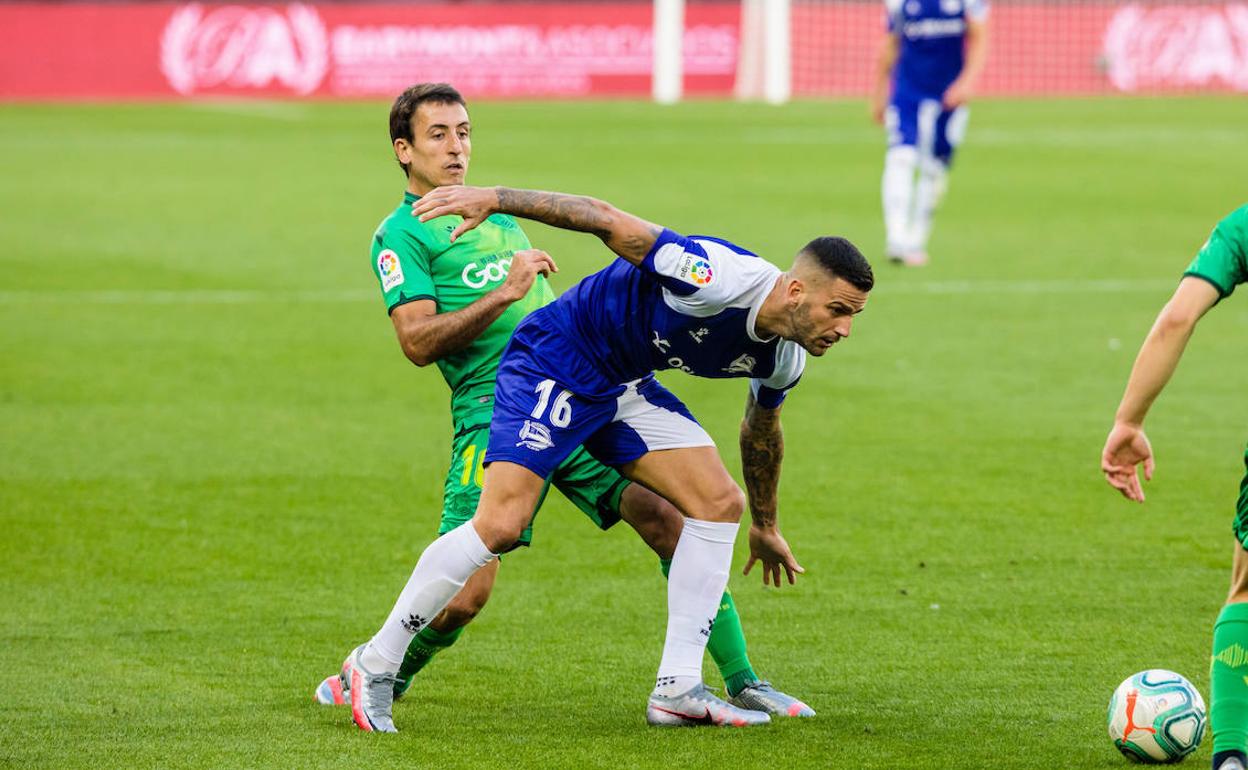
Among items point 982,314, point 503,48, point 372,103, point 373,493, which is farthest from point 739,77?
point 373,493

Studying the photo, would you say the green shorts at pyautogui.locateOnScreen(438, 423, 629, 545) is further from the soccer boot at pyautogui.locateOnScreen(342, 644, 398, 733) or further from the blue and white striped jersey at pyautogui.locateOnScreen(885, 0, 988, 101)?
the blue and white striped jersey at pyautogui.locateOnScreen(885, 0, 988, 101)

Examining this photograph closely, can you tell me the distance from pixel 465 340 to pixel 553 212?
679mm

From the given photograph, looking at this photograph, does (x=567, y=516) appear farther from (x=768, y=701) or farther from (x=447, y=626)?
(x=768, y=701)

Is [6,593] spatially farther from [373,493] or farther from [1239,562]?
[1239,562]

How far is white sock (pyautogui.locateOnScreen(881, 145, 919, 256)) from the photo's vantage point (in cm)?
1677

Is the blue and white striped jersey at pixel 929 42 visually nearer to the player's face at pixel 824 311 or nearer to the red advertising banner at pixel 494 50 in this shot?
the player's face at pixel 824 311

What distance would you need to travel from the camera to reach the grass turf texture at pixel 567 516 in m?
6.02

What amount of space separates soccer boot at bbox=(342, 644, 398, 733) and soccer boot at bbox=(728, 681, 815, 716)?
1175mm

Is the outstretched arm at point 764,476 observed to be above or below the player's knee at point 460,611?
above

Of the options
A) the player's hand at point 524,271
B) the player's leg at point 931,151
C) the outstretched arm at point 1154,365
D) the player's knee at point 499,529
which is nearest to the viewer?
the outstretched arm at point 1154,365

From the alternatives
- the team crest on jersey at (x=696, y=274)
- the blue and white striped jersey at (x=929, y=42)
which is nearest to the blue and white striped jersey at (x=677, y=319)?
the team crest on jersey at (x=696, y=274)

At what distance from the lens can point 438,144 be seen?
21.1 ft

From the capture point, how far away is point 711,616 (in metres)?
5.95

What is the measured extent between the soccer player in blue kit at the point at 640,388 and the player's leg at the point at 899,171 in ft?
36.0
